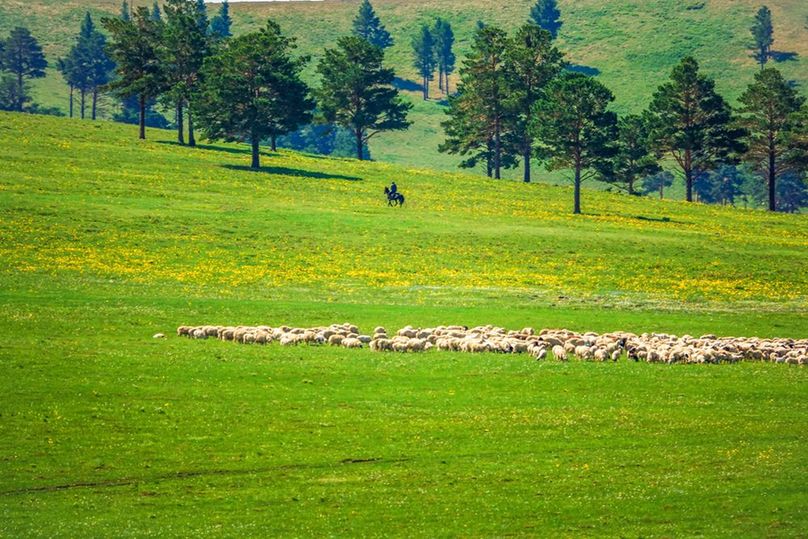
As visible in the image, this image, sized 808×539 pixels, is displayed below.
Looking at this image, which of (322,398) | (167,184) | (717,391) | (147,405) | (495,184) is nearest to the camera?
(147,405)

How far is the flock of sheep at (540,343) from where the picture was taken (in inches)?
1558

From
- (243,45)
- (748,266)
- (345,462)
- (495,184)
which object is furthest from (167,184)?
(345,462)

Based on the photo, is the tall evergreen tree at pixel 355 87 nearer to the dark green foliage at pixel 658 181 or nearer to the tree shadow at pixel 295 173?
the tree shadow at pixel 295 173

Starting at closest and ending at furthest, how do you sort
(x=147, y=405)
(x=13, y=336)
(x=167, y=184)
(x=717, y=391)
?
1. (x=147, y=405)
2. (x=717, y=391)
3. (x=13, y=336)
4. (x=167, y=184)

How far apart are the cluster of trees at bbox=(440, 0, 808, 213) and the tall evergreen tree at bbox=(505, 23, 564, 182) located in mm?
121

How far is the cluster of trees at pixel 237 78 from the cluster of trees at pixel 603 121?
1341 centimetres

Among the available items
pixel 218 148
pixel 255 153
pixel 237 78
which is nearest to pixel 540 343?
pixel 255 153

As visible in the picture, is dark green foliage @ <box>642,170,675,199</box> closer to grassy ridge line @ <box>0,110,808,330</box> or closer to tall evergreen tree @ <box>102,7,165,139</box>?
grassy ridge line @ <box>0,110,808,330</box>

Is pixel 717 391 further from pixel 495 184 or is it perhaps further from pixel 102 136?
pixel 102 136

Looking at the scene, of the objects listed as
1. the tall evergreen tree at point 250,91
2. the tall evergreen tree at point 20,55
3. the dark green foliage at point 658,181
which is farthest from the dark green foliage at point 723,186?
the tall evergreen tree at point 20,55

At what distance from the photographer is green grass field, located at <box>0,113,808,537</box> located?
21875mm

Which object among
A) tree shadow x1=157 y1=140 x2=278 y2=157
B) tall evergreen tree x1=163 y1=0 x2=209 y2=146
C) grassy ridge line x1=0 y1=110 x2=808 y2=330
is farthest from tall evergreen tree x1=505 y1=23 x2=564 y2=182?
tall evergreen tree x1=163 y1=0 x2=209 y2=146

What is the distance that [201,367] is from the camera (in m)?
34.4

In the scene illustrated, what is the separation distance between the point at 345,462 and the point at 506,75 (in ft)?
372
